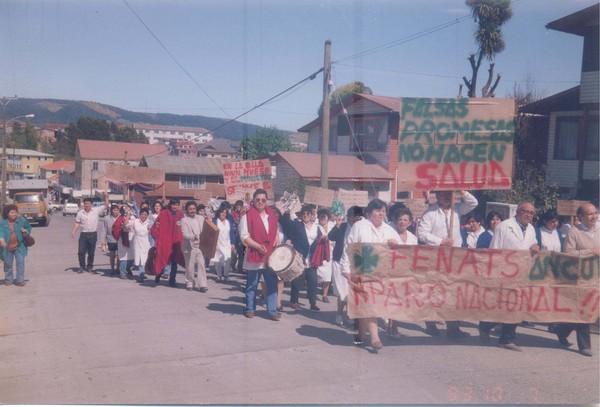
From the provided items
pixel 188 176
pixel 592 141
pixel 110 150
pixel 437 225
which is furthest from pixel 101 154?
pixel 437 225

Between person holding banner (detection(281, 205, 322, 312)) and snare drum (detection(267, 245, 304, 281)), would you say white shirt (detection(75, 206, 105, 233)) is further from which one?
snare drum (detection(267, 245, 304, 281))

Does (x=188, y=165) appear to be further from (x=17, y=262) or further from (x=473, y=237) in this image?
(x=473, y=237)

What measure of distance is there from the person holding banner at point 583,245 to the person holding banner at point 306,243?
11.8 feet

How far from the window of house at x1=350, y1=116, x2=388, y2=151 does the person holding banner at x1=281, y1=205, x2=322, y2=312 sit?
18124 millimetres

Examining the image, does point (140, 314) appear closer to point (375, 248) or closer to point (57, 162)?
point (375, 248)

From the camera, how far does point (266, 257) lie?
812 cm

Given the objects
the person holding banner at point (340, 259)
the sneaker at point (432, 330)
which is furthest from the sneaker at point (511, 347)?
the person holding banner at point (340, 259)

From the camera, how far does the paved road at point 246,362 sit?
5.30 m

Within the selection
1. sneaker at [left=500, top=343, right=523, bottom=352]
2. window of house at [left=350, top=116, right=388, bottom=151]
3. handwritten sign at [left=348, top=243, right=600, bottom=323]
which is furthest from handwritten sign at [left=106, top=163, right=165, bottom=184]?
window of house at [left=350, top=116, right=388, bottom=151]

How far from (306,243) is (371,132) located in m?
19.9

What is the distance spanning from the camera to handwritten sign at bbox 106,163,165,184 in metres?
14.8

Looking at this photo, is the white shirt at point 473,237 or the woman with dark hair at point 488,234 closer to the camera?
the woman with dark hair at point 488,234

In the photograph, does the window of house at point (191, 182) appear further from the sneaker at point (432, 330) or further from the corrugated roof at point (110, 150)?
the sneaker at point (432, 330)

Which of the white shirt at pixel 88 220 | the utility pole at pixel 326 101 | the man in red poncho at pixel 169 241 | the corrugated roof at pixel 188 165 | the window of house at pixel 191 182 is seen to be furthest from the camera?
the window of house at pixel 191 182
